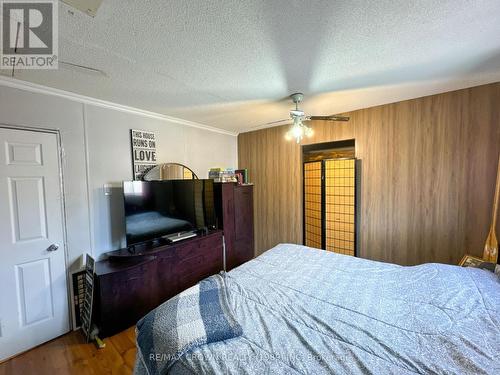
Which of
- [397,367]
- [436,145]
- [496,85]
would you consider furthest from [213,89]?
[496,85]

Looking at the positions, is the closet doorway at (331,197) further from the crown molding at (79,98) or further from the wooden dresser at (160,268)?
the crown molding at (79,98)

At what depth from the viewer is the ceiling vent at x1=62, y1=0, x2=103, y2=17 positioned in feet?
3.31

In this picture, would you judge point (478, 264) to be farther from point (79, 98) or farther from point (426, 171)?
point (79, 98)

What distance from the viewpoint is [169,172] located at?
296cm

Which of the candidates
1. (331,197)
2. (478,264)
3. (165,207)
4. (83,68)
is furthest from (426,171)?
(83,68)

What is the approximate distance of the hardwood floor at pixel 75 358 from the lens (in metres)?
1.71

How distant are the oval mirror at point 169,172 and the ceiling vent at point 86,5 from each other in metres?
1.87

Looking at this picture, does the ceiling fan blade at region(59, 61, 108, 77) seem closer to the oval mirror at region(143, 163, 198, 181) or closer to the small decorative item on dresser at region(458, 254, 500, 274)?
the oval mirror at region(143, 163, 198, 181)

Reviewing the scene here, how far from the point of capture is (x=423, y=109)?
2426 millimetres

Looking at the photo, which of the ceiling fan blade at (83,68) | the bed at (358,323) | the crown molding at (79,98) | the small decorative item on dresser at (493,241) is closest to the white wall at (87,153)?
the crown molding at (79,98)

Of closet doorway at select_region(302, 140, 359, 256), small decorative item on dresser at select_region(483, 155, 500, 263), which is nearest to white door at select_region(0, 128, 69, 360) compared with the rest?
closet doorway at select_region(302, 140, 359, 256)

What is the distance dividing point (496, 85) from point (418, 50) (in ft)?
4.45

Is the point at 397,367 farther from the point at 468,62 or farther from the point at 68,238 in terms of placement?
the point at 68,238

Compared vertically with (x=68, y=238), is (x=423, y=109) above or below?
above
